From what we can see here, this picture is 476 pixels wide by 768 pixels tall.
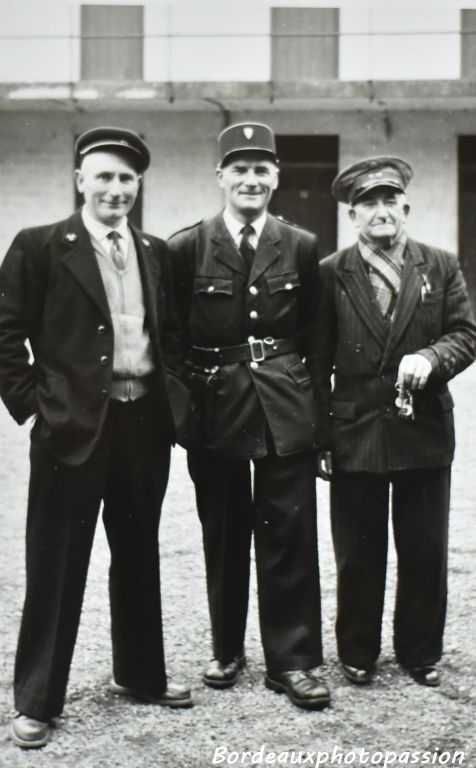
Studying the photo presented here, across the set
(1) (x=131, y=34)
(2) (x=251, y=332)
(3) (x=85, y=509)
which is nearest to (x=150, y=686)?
(3) (x=85, y=509)

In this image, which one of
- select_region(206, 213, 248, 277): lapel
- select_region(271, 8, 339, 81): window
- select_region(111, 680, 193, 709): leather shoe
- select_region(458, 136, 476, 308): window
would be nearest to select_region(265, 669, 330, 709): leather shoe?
select_region(111, 680, 193, 709): leather shoe

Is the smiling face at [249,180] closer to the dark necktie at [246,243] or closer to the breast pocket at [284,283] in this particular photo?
the dark necktie at [246,243]

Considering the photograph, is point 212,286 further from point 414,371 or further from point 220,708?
point 220,708

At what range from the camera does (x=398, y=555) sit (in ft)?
13.0

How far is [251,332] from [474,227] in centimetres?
1362

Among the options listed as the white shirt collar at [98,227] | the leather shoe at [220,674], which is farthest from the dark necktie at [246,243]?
the leather shoe at [220,674]

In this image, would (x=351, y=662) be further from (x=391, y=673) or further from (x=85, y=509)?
(x=85, y=509)

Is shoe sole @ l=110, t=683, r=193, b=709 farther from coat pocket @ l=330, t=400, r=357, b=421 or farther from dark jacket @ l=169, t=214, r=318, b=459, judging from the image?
coat pocket @ l=330, t=400, r=357, b=421

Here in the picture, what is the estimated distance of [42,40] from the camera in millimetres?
15680

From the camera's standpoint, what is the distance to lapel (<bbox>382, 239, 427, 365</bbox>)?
12.6 feet

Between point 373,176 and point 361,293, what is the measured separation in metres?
0.46

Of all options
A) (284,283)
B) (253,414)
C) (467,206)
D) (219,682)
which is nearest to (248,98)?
(467,206)

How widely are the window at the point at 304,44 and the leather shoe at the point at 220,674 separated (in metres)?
13.7

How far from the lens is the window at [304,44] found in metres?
16.2
